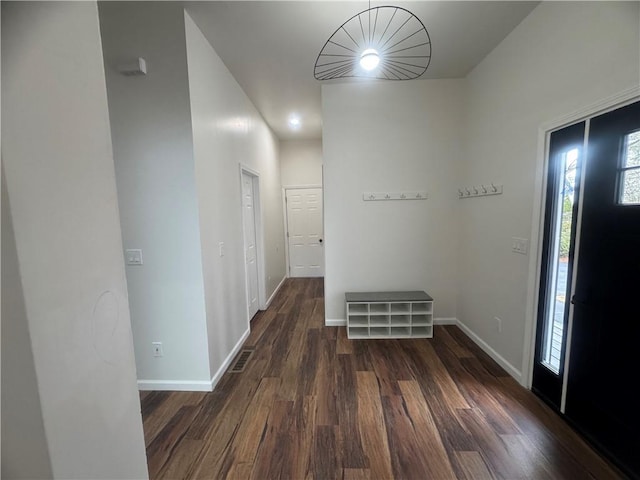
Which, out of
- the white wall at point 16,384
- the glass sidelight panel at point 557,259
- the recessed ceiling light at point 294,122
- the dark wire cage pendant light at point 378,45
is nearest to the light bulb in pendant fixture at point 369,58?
the dark wire cage pendant light at point 378,45

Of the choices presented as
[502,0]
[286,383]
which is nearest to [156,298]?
[286,383]

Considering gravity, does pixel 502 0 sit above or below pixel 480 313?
above

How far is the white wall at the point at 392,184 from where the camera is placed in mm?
3074

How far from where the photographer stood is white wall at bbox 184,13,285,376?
2.12m

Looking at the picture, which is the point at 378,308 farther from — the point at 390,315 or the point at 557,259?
the point at 557,259

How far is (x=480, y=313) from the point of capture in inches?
110

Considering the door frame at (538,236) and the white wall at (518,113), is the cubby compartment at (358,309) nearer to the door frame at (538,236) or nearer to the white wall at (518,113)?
the white wall at (518,113)

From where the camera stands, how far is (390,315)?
9.95 ft

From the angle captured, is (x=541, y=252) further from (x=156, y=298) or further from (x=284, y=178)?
(x=284, y=178)

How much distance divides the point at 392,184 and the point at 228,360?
2667mm

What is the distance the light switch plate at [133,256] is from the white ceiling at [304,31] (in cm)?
189

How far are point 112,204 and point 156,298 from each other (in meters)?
1.66

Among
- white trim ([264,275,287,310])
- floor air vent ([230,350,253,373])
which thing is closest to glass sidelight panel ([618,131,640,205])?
floor air vent ([230,350,253,373])

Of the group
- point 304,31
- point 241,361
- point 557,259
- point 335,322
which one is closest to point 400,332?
point 335,322
